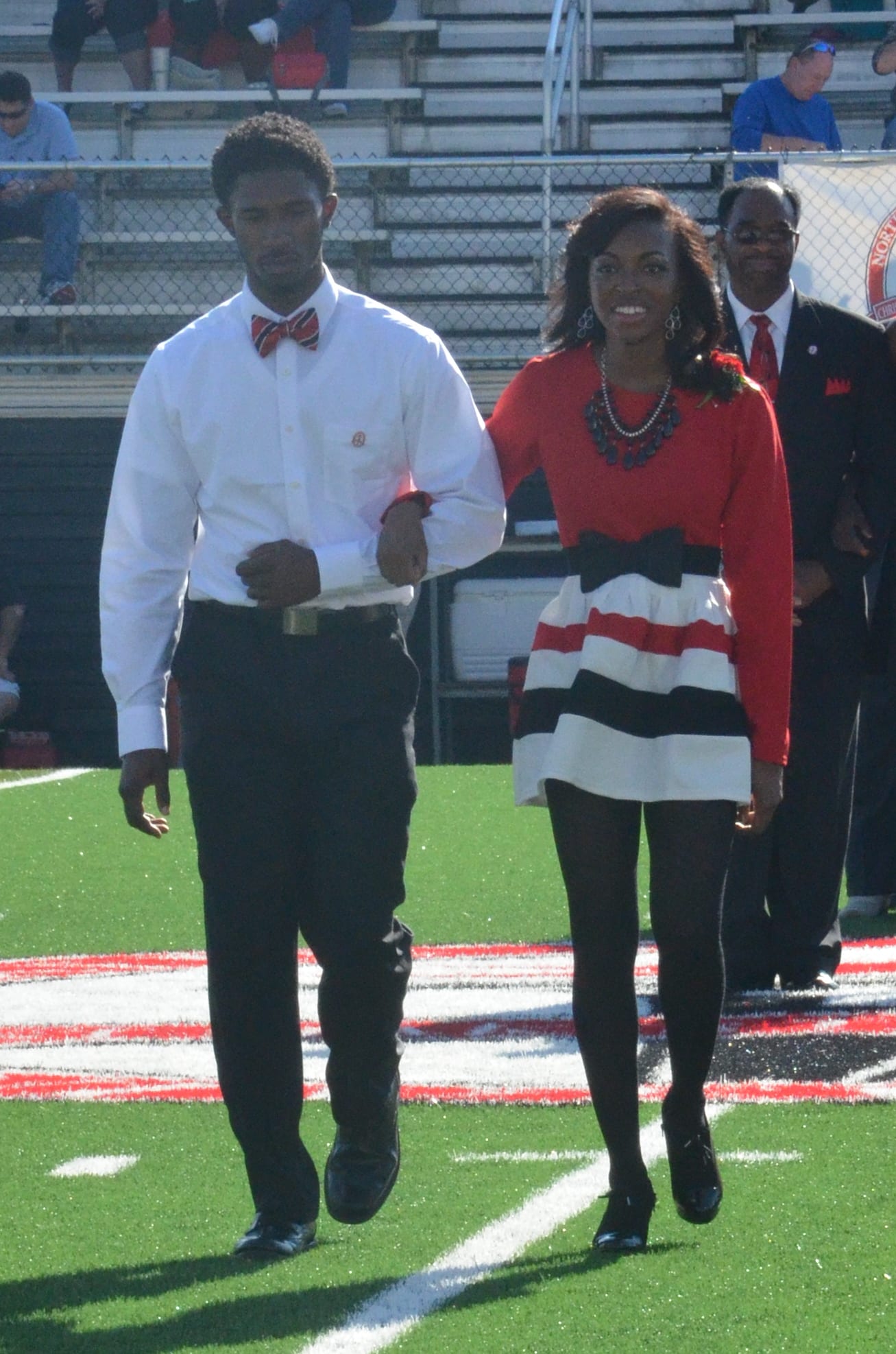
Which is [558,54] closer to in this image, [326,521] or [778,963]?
[778,963]

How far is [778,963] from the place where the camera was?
5.76 m

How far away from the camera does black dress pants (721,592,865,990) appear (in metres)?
5.54

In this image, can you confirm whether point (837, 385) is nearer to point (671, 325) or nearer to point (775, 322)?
point (775, 322)

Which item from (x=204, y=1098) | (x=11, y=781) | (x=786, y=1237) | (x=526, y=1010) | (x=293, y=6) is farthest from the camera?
(x=293, y=6)

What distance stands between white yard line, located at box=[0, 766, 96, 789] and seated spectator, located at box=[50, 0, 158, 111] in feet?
16.1

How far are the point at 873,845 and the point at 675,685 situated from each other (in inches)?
149

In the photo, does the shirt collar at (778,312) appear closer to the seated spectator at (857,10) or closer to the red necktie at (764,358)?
the red necktie at (764,358)

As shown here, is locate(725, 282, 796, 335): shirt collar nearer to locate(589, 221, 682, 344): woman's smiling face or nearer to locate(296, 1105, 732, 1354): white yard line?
locate(589, 221, 682, 344): woman's smiling face

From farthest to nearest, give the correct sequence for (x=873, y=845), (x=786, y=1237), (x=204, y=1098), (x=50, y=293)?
(x=50, y=293)
(x=873, y=845)
(x=204, y=1098)
(x=786, y=1237)

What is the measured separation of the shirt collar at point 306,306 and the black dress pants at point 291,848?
470mm

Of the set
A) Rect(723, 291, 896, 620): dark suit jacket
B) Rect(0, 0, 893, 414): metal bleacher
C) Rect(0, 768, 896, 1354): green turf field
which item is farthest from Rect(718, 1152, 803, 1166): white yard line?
Rect(0, 0, 893, 414): metal bleacher

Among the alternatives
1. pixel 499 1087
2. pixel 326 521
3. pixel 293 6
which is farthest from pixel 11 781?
pixel 326 521

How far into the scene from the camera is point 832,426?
18.1ft

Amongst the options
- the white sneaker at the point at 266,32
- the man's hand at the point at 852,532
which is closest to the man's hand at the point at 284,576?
the man's hand at the point at 852,532
